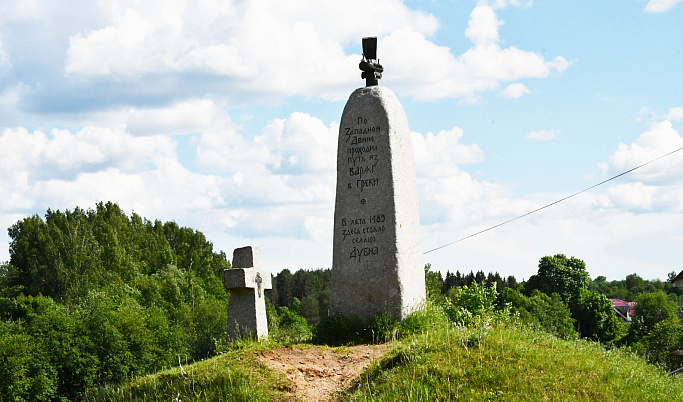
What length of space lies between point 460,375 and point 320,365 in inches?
107

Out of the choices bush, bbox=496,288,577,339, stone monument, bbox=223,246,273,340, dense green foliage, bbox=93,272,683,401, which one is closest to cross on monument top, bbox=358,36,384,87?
stone monument, bbox=223,246,273,340

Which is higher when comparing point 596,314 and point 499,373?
point 499,373

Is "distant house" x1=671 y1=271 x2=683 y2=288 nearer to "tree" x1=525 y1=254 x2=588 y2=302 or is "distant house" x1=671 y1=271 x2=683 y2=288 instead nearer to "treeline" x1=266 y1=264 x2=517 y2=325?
"tree" x1=525 y1=254 x2=588 y2=302

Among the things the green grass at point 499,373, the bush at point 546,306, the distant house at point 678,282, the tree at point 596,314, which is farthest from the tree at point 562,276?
the green grass at point 499,373

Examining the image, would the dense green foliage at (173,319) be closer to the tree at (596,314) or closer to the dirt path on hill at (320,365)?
the tree at (596,314)

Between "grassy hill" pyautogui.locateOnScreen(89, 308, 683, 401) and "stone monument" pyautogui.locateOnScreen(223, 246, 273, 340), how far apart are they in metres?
1.05

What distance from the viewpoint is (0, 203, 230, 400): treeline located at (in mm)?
30906

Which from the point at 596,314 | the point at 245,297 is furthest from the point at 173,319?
the point at 245,297

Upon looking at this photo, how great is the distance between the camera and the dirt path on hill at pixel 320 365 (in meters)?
10.4

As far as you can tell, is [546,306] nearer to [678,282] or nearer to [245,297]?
[678,282]

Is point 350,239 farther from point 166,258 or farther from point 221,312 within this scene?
point 166,258

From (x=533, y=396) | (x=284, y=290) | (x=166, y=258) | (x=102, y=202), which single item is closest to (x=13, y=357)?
(x=533, y=396)

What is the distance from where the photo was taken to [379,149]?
1398 centimetres

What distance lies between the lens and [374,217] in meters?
13.8
